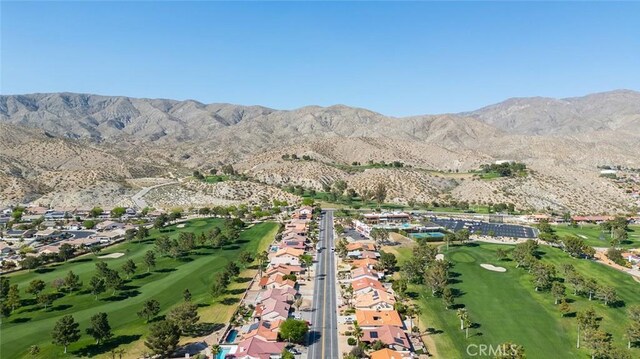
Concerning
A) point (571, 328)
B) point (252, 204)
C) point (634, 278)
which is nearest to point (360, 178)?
point (252, 204)

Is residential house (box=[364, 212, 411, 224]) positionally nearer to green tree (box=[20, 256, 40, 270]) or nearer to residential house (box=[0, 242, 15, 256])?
green tree (box=[20, 256, 40, 270])

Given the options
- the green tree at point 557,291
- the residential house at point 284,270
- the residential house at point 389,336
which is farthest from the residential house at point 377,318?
the green tree at point 557,291

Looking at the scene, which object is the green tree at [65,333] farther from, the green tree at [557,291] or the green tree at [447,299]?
the green tree at [557,291]

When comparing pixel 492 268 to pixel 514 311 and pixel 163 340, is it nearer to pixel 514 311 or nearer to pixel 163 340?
pixel 514 311

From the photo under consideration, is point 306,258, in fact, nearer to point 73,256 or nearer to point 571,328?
point 571,328

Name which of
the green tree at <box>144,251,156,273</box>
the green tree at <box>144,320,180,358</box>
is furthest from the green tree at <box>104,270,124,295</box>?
the green tree at <box>144,320,180,358</box>

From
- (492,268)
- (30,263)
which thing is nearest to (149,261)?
(30,263)
